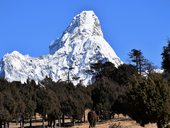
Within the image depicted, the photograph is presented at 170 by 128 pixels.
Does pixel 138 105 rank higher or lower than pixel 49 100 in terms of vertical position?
lower

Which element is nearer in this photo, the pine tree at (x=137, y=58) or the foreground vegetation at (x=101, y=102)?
the foreground vegetation at (x=101, y=102)

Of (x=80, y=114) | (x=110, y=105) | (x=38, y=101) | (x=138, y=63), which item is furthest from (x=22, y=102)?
(x=138, y=63)

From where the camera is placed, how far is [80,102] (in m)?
109

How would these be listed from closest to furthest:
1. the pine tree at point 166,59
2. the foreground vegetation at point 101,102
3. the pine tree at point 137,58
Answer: the foreground vegetation at point 101,102, the pine tree at point 166,59, the pine tree at point 137,58

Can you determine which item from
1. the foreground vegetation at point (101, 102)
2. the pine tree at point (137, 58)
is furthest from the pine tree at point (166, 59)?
the pine tree at point (137, 58)

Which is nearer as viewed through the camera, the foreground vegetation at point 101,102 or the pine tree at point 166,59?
the foreground vegetation at point 101,102

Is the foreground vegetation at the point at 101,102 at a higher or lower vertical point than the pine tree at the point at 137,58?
lower

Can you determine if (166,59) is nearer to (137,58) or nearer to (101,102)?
(101,102)

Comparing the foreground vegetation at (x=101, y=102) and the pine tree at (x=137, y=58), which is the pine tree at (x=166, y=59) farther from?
the pine tree at (x=137, y=58)

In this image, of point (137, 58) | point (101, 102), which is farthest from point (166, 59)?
point (137, 58)

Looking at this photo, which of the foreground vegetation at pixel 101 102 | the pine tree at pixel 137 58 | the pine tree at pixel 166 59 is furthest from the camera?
Answer: the pine tree at pixel 137 58

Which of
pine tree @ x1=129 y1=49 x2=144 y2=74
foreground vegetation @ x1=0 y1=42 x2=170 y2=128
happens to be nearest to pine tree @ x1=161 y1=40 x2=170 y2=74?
foreground vegetation @ x1=0 y1=42 x2=170 y2=128

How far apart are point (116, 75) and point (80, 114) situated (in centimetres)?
4965

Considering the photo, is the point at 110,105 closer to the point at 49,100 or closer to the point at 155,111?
the point at 49,100
